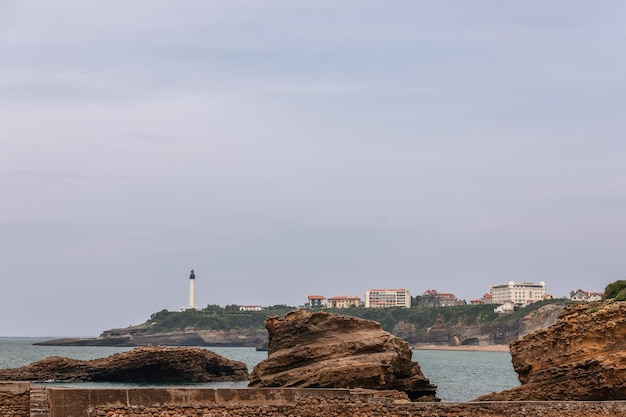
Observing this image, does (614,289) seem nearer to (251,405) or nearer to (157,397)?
(251,405)

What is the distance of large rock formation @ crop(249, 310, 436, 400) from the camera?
128 ft

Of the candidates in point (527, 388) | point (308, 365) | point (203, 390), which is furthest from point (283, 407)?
point (308, 365)

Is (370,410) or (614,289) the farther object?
(614,289)

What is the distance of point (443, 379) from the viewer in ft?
252

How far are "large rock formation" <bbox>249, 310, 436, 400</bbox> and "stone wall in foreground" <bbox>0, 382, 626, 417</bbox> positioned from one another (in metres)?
13.0

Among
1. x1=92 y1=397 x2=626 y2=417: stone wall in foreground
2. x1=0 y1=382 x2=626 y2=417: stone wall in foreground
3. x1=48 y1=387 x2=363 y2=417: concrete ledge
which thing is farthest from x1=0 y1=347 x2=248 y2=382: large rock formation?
x1=48 y1=387 x2=363 y2=417: concrete ledge

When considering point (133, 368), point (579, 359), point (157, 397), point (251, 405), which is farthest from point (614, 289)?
point (133, 368)

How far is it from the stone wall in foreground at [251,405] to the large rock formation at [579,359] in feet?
8.90

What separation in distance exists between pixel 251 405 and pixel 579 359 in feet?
40.6

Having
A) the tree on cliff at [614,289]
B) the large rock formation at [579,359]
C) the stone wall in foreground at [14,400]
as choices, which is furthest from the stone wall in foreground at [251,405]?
the tree on cliff at [614,289]

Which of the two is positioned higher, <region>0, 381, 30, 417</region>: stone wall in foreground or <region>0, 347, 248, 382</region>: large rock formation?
<region>0, 381, 30, 417</region>: stone wall in foreground

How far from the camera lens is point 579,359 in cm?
3102

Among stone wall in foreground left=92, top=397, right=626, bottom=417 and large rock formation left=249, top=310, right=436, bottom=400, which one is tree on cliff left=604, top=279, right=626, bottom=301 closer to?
large rock formation left=249, top=310, right=436, bottom=400

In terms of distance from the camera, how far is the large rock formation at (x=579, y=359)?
29.9m
